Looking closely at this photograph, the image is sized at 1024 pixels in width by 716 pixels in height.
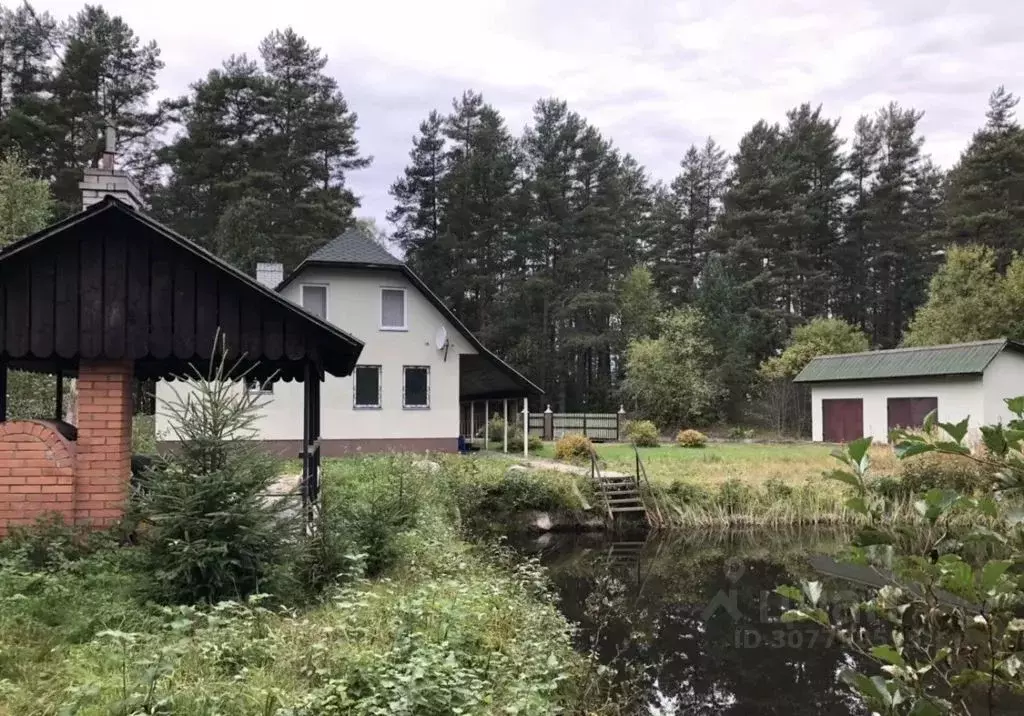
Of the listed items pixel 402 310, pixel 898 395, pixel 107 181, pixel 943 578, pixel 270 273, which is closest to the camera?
pixel 943 578

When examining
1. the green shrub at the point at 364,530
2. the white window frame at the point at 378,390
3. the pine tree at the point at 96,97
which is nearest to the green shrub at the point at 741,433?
the white window frame at the point at 378,390

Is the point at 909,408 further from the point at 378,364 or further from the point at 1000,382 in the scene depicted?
the point at 378,364

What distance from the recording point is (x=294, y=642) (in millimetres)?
4660

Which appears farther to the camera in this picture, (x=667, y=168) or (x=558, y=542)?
(x=667, y=168)

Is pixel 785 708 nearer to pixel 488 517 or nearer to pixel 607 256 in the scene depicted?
pixel 488 517

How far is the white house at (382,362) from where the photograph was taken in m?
21.3

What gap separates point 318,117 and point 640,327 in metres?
22.3

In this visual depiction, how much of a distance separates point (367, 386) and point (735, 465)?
11402 millimetres

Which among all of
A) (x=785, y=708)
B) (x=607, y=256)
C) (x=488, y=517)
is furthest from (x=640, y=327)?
(x=785, y=708)

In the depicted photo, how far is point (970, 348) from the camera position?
24344 mm

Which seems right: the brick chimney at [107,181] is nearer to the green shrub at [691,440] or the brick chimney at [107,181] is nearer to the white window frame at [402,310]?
the white window frame at [402,310]

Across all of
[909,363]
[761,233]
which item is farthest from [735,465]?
[761,233]

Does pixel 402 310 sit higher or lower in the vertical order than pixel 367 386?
higher

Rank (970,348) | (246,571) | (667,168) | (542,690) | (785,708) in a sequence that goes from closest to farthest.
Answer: (542,690)
(246,571)
(785,708)
(970,348)
(667,168)
